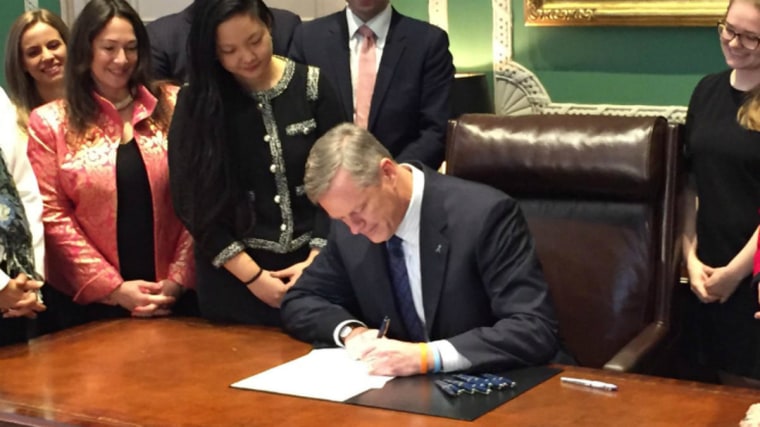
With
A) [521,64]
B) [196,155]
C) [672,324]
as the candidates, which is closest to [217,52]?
[196,155]

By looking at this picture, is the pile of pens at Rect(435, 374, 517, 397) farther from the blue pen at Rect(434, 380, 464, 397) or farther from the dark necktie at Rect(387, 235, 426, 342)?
the dark necktie at Rect(387, 235, 426, 342)

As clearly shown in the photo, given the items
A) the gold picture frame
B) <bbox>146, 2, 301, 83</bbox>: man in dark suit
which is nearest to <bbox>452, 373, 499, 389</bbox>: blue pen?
<bbox>146, 2, 301, 83</bbox>: man in dark suit

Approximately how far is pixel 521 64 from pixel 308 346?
6.20 ft

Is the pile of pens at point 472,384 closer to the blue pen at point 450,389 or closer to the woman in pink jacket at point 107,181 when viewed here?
the blue pen at point 450,389

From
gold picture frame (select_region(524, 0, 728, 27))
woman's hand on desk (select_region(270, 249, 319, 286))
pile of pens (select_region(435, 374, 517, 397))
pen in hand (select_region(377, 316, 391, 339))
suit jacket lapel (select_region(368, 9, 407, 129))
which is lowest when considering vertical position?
pile of pens (select_region(435, 374, 517, 397))

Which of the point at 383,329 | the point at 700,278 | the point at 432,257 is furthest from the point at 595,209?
the point at 383,329

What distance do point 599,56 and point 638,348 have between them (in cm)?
165

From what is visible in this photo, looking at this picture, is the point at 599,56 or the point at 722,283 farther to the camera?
the point at 599,56

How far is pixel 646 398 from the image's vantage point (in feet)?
6.48

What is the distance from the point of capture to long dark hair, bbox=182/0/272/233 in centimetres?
266

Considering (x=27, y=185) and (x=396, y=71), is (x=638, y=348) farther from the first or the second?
(x=27, y=185)

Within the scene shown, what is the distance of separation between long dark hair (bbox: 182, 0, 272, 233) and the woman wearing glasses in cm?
110

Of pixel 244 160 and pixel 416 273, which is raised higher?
pixel 244 160

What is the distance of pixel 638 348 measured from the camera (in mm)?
2443
